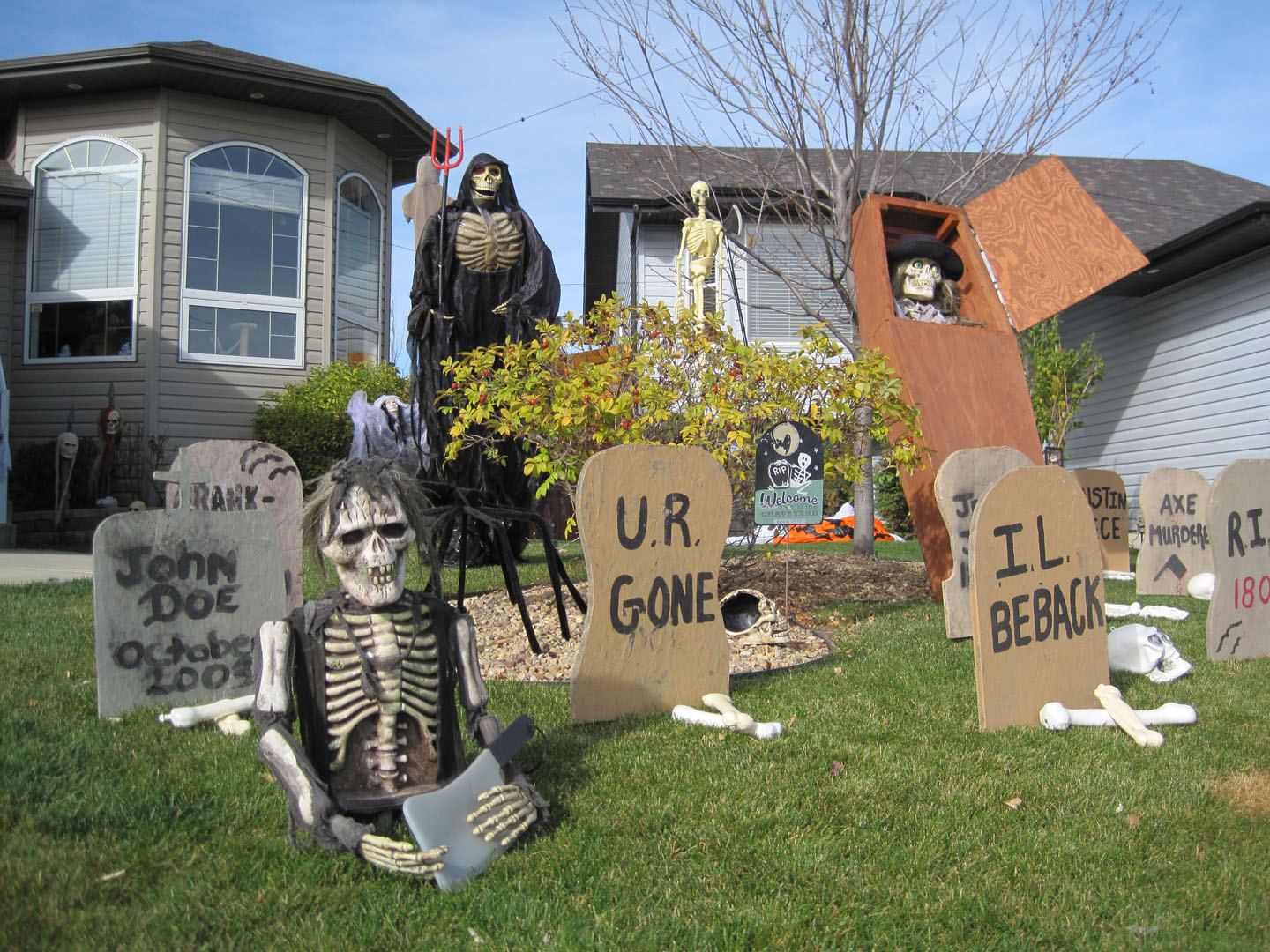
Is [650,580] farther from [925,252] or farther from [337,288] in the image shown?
[337,288]

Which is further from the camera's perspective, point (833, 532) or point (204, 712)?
point (833, 532)

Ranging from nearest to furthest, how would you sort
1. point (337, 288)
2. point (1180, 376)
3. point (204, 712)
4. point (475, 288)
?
point (204, 712), point (475, 288), point (1180, 376), point (337, 288)

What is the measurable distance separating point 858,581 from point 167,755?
20.0 ft

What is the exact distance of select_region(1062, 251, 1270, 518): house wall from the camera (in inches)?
543

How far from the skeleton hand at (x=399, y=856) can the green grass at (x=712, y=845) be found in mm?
83

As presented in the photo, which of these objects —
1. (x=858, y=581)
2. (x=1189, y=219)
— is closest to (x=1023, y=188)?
(x=858, y=581)

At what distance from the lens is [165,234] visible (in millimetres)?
15312

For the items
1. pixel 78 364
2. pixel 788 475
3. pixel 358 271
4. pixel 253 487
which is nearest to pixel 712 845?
pixel 788 475

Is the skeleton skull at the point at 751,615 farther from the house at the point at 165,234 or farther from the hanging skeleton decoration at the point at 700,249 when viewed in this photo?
the house at the point at 165,234

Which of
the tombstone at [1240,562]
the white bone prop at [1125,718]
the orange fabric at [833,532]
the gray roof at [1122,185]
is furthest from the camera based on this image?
the gray roof at [1122,185]

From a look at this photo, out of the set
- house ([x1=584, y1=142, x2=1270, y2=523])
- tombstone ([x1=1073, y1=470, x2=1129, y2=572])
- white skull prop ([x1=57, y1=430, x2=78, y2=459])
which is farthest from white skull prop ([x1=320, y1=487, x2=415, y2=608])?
white skull prop ([x1=57, y1=430, x2=78, y2=459])

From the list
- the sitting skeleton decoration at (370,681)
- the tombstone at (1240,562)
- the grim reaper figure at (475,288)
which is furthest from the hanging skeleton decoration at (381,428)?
the sitting skeleton decoration at (370,681)

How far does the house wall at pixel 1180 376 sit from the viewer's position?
1379cm

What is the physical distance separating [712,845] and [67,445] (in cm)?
1337
